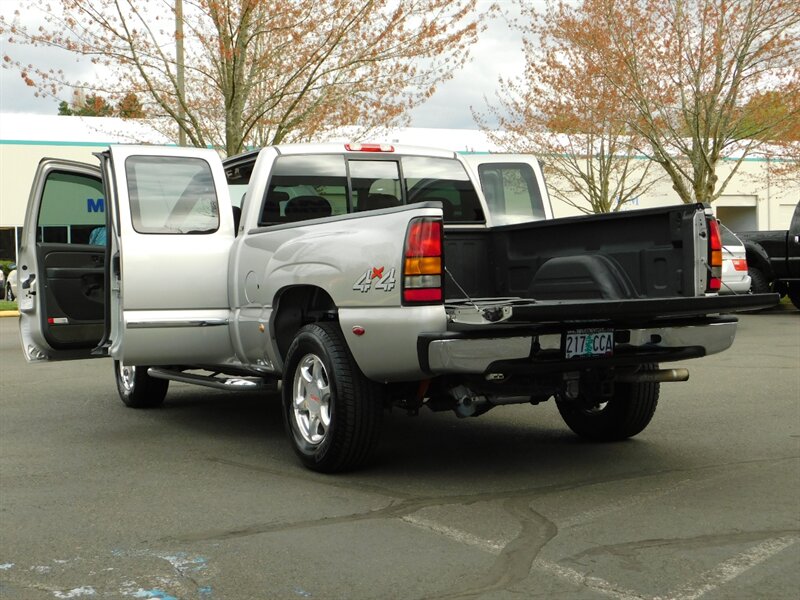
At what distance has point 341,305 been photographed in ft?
20.0

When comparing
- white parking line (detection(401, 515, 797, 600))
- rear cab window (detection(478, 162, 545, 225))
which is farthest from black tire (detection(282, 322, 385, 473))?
rear cab window (detection(478, 162, 545, 225))

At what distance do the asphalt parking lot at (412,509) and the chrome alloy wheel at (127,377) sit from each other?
362 millimetres

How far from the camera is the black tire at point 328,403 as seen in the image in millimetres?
6027

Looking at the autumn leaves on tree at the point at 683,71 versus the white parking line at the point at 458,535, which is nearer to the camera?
the white parking line at the point at 458,535

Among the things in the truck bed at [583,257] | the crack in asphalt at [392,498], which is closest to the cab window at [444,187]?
the truck bed at [583,257]

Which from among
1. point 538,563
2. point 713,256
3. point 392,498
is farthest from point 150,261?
point 538,563

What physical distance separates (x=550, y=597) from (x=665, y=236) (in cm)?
279

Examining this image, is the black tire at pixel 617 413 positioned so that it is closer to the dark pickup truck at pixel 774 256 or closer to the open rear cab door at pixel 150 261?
the open rear cab door at pixel 150 261

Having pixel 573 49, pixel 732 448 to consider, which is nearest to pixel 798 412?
pixel 732 448

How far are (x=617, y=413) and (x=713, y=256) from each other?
1.39 meters

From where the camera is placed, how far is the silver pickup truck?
5.68 meters

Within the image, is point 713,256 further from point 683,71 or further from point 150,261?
point 683,71

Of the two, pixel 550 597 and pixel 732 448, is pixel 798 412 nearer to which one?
pixel 732 448

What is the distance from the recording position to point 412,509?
545cm
